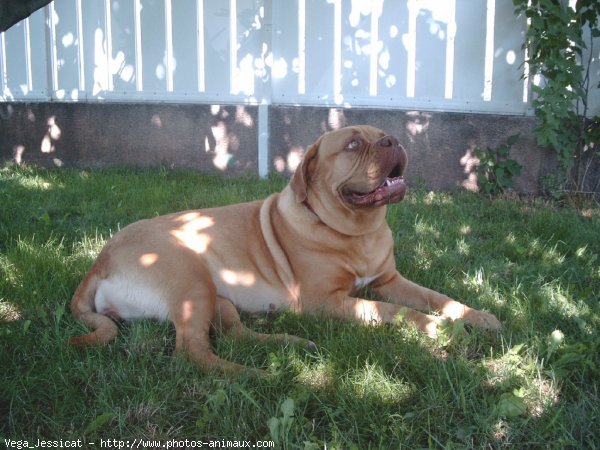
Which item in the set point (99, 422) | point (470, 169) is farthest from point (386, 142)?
point (470, 169)

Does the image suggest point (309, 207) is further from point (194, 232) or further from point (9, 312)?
point (9, 312)

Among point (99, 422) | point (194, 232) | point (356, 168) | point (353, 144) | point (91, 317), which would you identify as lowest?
point (99, 422)

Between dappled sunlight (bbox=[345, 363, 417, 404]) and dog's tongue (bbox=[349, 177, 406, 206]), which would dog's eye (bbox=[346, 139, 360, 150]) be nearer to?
dog's tongue (bbox=[349, 177, 406, 206])

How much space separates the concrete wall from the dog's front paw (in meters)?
3.19

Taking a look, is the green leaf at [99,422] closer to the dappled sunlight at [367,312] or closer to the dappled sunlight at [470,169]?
the dappled sunlight at [367,312]

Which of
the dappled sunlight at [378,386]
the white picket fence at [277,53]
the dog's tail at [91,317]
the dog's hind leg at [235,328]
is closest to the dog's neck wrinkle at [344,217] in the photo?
the dog's hind leg at [235,328]

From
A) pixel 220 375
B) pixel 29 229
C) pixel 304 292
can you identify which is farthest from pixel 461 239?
pixel 29 229

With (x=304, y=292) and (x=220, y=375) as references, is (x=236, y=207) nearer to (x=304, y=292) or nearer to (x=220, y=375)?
(x=304, y=292)

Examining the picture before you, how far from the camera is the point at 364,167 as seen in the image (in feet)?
10.3

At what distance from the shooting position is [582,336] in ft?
8.32

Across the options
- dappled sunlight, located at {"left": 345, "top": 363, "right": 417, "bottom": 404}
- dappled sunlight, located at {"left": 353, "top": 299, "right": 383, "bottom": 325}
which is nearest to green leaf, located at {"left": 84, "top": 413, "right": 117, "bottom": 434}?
dappled sunlight, located at {"left": 345, "top": 363, "right": 417, "bottom": 404}

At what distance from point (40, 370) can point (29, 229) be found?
2.21 m

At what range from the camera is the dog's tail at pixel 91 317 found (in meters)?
2.59

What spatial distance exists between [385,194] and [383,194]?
0.4 inches
